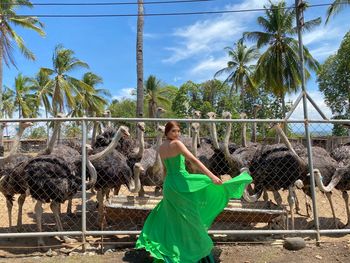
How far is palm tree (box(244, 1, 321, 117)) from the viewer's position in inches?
1109

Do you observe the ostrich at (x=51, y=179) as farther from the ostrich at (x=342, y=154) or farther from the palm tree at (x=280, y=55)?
the palm tree at (x=280, y=55)

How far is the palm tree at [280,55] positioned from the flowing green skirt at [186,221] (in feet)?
78.4

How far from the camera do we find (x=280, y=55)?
28.4 metres

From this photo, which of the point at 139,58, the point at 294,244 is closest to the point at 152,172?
the point at 294,244

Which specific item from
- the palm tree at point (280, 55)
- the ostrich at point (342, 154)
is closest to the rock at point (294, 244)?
the ostrich at point (342, 154)

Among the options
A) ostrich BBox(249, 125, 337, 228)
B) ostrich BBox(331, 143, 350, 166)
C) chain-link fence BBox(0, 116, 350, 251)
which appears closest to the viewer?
chain-link fence BBox(0, 116, 350, 251)

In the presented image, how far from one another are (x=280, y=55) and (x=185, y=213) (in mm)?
25305

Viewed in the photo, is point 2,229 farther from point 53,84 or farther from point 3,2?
point 53,84

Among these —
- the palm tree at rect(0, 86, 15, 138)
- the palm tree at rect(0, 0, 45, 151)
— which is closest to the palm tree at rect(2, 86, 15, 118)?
the palm tree at rect(0, 86, 15, 138)

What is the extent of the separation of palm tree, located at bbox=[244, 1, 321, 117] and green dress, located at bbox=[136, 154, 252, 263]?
23919mm

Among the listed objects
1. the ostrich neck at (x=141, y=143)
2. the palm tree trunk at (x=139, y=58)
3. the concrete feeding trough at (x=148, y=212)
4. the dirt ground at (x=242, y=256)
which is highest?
the palm tree trunk at (x=139, y=58)

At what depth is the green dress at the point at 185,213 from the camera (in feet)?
15.4

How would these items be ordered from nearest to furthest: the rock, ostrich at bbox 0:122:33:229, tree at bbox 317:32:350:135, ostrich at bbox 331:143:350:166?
the rock → ostrich at bbox 0:122:33:229 → ostrich at bbox 331:143:350:166 → tree at bbox 317:32:350:135

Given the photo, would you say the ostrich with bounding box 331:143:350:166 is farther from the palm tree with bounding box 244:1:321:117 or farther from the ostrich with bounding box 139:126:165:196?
the palm tree with bounding box 244:1:321:117
